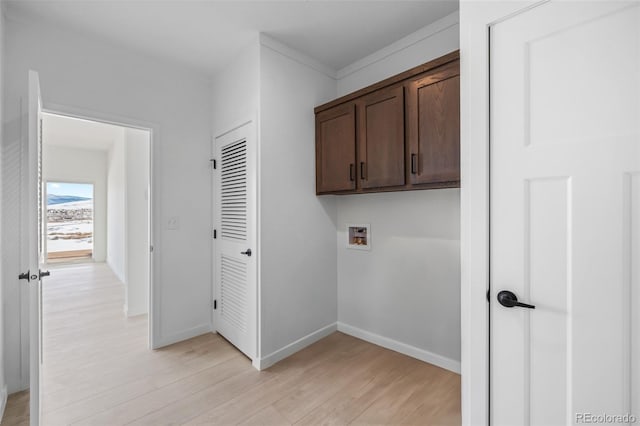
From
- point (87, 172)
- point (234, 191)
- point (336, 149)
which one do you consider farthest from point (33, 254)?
point (87, 172)

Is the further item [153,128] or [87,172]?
[87,172]

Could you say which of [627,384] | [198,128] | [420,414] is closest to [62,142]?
[198,128]

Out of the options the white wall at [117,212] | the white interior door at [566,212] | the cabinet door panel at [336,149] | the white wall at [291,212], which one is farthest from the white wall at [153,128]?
the white wall at [117,212]

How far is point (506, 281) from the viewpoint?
1206 millimetres

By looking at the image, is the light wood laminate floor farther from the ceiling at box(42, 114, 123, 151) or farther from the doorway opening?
the doorway opening

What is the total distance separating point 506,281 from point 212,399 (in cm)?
195

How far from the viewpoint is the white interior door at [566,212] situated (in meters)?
0.97

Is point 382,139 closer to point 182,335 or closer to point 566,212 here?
point 566,212

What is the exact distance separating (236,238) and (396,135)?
1.67 meters

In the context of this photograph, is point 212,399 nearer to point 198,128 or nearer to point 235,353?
point 235,353

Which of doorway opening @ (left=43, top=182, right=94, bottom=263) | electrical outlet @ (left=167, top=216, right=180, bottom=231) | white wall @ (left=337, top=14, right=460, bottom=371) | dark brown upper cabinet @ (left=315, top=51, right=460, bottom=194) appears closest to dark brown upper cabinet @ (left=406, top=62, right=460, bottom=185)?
dark brown upper cabinet @ (left=315, top=51, right=460, bottom=194)

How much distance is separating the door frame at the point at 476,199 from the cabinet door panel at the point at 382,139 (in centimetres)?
81

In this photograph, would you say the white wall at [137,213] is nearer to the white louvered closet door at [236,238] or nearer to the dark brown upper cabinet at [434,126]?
the white louvered closet door at [236,238]

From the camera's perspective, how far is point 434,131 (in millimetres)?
1916
